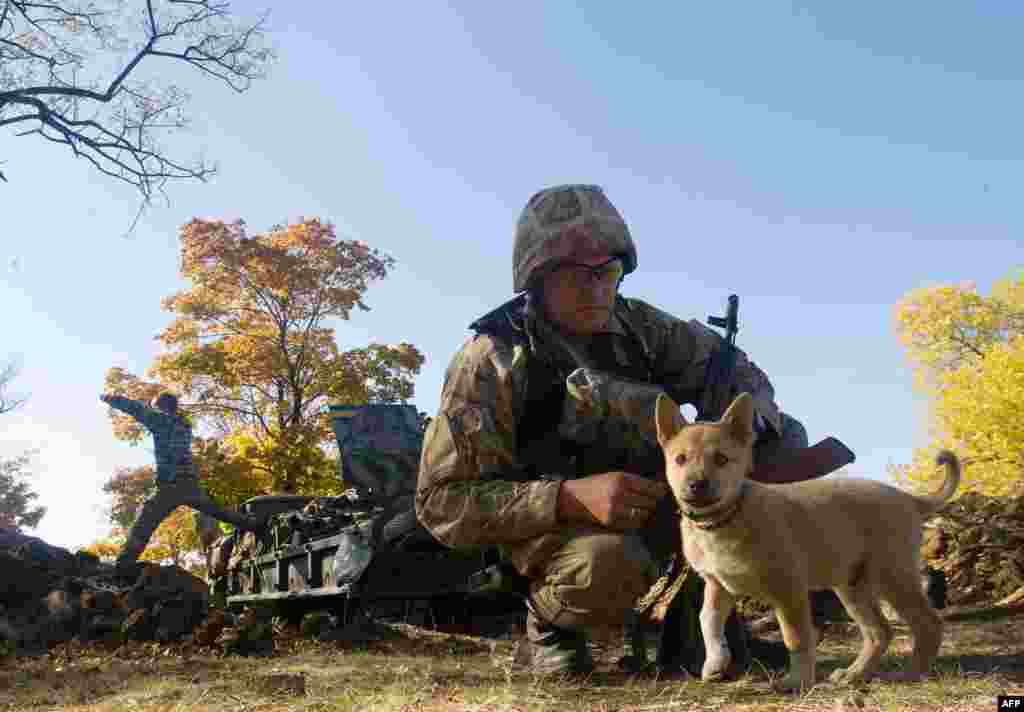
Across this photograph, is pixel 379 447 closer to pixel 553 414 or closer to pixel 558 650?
pixel 553 414

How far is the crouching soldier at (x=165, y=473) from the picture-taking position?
13570 mm

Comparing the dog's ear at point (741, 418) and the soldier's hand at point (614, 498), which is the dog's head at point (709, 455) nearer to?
the dog's ear at point (741, 418)

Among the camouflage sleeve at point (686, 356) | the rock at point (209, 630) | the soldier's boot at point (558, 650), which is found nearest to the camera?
the soldier's boot at point (558, 650)

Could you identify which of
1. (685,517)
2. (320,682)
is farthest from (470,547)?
(320,682)

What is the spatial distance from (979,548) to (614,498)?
292 inches

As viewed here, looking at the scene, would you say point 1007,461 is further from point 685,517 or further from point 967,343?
point 685,517

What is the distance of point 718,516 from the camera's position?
11.4 ft

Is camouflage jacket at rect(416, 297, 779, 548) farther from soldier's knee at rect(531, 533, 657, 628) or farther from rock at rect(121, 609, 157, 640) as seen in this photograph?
rock at rect(121, 609, 157, 640)

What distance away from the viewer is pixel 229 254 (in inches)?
1085

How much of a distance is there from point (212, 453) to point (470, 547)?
21.4 meters

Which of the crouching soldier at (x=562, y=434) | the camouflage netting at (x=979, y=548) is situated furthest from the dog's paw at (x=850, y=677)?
the camouflage netting at (x=979, y=548)

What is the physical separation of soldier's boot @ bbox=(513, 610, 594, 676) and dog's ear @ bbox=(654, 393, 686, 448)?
131 cm

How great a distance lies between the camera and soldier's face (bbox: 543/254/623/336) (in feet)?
15.2

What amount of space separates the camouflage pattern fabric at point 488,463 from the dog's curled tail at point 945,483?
91 cm
